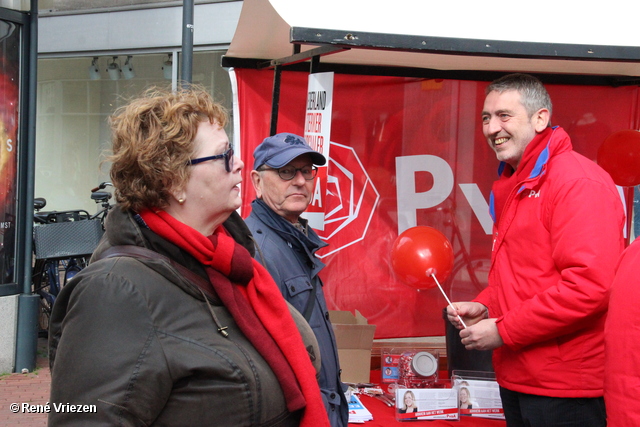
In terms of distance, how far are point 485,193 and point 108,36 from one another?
6.74 meters

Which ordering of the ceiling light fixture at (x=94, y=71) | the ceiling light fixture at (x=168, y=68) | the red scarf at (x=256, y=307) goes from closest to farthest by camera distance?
the red scarf at (x=256, y=307)
the ceiling light fixture at (x=168, y=68)
the ceiling light fixture at (x=94, y=71)

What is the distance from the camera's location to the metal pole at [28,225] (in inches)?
213

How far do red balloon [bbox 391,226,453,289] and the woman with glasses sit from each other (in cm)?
186

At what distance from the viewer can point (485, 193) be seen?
485 cm

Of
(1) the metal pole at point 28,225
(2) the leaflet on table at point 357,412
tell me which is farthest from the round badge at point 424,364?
(1) the metal pole at point 28,225

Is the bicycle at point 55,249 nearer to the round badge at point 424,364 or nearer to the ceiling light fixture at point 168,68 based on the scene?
the ceiling light fixture at point 168,68

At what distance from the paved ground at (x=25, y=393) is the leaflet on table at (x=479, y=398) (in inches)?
112

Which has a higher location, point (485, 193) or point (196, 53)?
point (196, 53)

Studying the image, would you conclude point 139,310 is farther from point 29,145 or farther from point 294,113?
point 29,145

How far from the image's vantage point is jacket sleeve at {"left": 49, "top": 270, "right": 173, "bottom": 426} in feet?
4.26

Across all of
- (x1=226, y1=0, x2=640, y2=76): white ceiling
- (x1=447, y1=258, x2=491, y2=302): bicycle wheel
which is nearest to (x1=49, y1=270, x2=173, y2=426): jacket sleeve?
(x1=226, y1=0, x2=640, y2=76): white ceiling

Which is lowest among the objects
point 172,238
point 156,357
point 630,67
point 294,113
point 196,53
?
point 156,357

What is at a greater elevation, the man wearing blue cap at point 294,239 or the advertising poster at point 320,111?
the advertising poster at point 320,111

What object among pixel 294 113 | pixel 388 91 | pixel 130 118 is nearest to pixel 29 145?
pixel 294 113
